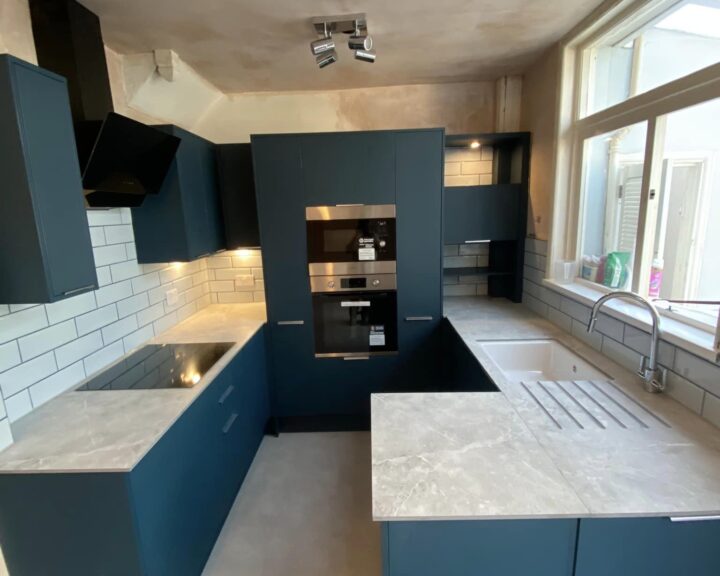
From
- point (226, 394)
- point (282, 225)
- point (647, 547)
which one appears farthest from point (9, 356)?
point (647, 547)

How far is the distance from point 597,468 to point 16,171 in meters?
1.92

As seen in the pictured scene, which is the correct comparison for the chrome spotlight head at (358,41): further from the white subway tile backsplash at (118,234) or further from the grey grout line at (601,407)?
the grey grout line at (601,407)

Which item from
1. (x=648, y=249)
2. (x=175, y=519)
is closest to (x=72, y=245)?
(x=175, y=519)

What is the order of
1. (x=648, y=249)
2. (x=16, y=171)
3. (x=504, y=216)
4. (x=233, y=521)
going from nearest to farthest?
(x=16, y=171) < (x=648, y=249) < (x=233, y=521) < (x=504, y=216)

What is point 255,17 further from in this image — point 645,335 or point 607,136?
point 645,335

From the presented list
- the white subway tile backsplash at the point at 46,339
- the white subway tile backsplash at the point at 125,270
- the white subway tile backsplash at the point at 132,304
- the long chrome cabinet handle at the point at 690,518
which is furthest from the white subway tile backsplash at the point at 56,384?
the long chrome cabinet handle at the point at 690,518

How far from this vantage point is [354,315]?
8.12ft

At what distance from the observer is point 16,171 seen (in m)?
1.15

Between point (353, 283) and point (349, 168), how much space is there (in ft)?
2.34

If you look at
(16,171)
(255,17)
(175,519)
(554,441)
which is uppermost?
(255,17)

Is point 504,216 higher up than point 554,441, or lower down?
higher up

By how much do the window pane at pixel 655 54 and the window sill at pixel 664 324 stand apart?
→ 36.5 inches

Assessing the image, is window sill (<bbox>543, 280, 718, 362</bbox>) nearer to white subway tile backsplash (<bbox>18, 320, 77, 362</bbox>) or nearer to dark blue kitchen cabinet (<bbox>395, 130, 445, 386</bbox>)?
dark blue kitchen cabinet (<bbox>395, 130, 445, 386</bbox>)

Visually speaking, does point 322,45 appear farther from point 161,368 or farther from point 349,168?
point 161,368
